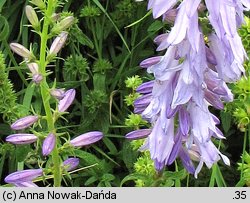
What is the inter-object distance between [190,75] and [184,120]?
12 centimetres

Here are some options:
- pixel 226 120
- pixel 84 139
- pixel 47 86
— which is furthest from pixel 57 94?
pixel 226 120

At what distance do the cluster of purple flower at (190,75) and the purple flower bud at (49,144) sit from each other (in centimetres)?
22

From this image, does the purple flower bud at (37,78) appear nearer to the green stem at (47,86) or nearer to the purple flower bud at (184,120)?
the green stem at (47,86)

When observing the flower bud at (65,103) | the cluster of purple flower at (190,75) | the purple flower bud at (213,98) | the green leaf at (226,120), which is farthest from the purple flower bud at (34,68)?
the green leaf at (226,120)

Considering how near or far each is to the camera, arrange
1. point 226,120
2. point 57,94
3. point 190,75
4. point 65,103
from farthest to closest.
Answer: point 226,120, point 65,103, point 57,94, point 190,75

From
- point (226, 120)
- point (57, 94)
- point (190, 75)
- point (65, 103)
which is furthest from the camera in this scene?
point (226, 120)

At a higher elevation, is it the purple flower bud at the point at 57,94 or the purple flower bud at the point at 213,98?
the purple flower bud at the point at 57,94

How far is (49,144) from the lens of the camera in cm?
146

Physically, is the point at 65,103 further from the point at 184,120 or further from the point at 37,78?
the point at 184,120

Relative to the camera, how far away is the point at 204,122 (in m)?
1.40

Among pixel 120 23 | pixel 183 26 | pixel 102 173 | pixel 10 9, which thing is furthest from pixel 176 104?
pixel 10 9

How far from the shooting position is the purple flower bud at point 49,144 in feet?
4.71
